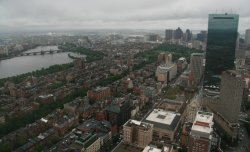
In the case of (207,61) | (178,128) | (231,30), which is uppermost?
(231,30)

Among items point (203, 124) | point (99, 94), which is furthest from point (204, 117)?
point (99, 94)

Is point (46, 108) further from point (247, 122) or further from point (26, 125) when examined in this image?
point (247, 122)

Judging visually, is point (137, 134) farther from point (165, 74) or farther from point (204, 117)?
point (165, 74)

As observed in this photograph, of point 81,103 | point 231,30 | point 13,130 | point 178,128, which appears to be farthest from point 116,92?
point 231,30

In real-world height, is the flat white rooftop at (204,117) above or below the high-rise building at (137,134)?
above

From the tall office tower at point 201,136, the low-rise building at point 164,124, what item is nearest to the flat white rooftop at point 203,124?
the tall office tower at point 201,136

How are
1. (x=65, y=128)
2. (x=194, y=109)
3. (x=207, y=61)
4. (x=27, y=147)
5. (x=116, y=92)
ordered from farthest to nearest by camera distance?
(x=207, y=61), (x=116, y=92), (x=194, y=109), (x=65, y=128), (x=27, y=147)

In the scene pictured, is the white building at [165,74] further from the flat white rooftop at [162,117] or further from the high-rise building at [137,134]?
the high-rise building at [137,134]
